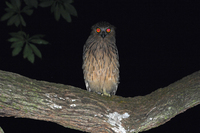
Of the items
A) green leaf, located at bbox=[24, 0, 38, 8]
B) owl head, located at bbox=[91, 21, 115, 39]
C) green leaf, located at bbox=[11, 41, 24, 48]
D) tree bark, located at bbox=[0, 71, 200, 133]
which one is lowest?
tree bark, located at bbox=[0, 71, 200, 133]

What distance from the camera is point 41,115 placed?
9.62 feet

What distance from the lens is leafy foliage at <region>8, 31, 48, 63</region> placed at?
277 centimetres

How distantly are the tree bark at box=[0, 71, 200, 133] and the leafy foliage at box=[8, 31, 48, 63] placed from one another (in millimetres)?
385

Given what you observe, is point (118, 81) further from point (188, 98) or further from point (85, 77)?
point (188, 98)

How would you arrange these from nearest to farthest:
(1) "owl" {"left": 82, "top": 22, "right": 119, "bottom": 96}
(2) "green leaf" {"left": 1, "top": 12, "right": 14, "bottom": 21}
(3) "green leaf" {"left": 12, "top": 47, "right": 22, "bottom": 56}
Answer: (3) "green leaf" {"left": 12, "top": 47, "right": 22, "bottom": 56} → (2) "green leaf" {"left": 1, "top": 12, "right": 14, "bottom": 21} → (1) "owl" {"left": 82, "top": 22, "right": 119, "bottom": 96}

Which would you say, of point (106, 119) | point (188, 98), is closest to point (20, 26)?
point (106, 119)

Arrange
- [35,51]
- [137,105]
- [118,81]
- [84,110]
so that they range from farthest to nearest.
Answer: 1. [118,81]
2. [137,105]
3. [84,110]
4. [35,51]

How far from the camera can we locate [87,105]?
10.0 ft

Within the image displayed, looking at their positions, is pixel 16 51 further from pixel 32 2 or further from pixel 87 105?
pixel 87 105

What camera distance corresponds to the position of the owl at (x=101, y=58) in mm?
3807

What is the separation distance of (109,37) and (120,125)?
1.59 m

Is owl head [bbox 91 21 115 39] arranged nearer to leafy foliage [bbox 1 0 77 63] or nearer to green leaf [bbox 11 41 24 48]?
leafy foliage [bbox 1 0 77 63]

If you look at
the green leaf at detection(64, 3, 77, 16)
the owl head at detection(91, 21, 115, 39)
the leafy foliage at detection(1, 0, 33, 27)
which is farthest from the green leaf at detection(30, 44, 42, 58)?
the owl head at detection(91, 21, 115, 39)

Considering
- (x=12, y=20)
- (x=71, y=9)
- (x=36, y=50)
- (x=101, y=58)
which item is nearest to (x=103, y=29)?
(x=101, y=58)
